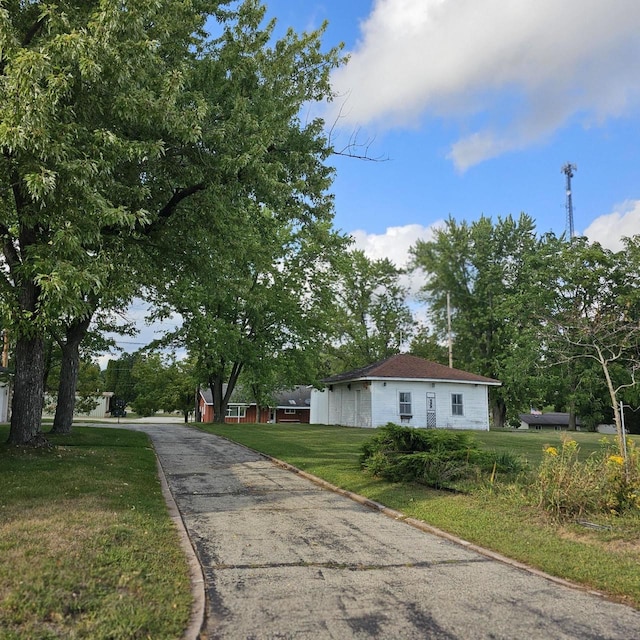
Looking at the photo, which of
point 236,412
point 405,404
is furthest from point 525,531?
point 236,412

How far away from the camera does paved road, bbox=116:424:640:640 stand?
12.5ft

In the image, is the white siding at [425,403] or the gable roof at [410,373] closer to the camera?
the white siding at [425,403]

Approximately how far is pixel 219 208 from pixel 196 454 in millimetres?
6692

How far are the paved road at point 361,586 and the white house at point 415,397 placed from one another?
69.3 feet

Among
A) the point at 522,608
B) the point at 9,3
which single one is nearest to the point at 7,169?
the point at 9,3

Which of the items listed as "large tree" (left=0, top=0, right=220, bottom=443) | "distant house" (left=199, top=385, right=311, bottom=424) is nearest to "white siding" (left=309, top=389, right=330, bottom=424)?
"distant house" (left=199, top=385, right=311, bottom=424)

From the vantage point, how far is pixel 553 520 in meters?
6.79

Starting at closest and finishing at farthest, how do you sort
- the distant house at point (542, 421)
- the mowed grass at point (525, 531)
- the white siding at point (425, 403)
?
the mowed grass at point (525, 531), the white siding at point (425, 403), the distant house at point (542, 421)

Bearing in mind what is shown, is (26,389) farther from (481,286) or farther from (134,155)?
(481,286)

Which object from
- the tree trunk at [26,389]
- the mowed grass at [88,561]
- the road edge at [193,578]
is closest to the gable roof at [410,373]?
the tree trunk at [26,389]

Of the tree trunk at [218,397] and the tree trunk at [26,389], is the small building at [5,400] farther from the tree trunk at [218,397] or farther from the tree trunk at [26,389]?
the tree trunk at [26,389]

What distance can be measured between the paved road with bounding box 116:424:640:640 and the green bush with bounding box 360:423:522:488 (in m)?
2.19

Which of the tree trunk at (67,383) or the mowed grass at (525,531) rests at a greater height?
the tree trunk at (67,383)

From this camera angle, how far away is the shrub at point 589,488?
6.91 metres
